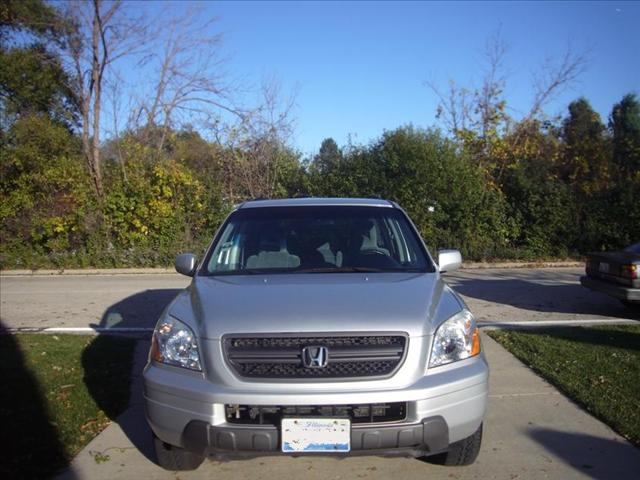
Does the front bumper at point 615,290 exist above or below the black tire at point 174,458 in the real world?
above

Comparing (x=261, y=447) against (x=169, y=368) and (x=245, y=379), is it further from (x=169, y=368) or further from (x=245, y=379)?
(x=169, y=368)

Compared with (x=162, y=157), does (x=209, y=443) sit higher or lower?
lower

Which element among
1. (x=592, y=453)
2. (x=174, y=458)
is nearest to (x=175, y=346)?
(x=174, y=458)

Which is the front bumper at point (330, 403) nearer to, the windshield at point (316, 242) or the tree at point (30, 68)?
the windshield at point (316, 242)

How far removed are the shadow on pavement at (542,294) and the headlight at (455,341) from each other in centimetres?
621

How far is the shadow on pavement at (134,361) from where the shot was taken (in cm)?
455

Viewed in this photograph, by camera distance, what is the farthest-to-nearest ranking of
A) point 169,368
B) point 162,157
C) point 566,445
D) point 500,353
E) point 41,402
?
point 162,157 < point 500,353 < point 41,402 < point 566,445 < point 169,368

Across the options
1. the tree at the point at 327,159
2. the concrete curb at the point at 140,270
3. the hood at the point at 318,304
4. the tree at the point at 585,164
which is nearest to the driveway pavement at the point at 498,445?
the hood at the point at 318,304

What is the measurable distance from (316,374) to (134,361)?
12.4ft

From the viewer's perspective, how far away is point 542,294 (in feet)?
36.5

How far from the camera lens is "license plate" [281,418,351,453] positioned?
3199 mm

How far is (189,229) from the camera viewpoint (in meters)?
17.2

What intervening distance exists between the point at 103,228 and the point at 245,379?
14850 mm

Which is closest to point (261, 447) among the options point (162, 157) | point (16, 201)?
point (16, 201)
